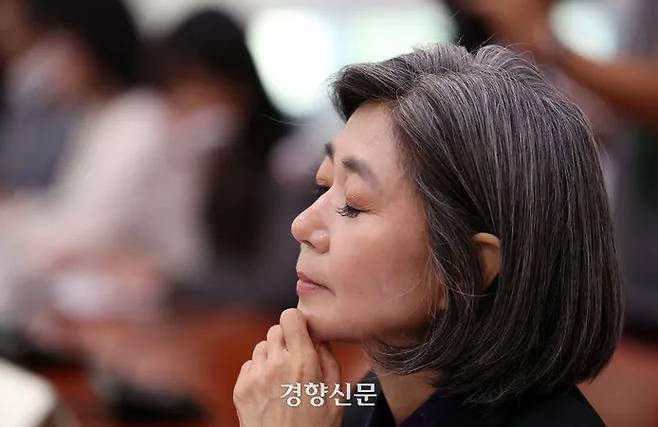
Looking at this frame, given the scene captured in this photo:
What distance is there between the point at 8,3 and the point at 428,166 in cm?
256

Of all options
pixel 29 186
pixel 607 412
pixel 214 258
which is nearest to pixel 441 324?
pixel 607 412

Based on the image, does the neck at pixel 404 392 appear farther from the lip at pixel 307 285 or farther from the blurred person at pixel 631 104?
the blurred person at pixel 631 104

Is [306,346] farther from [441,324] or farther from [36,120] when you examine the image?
[36,120]

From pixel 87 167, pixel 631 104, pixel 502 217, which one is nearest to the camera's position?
pixel 502 217

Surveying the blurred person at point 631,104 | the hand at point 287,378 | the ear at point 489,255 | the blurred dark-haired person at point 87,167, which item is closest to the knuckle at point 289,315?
the hand at point 287,378

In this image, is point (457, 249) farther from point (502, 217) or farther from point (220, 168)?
point (220, 168)

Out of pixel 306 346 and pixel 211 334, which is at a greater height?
pixel 306 346

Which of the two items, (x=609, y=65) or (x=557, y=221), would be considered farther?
(x=609, y=65)

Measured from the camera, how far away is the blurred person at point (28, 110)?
7.98ft

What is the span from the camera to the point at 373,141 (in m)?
0.64

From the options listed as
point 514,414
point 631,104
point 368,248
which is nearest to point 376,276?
point 368,248

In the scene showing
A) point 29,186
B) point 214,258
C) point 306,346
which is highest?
point 306,346

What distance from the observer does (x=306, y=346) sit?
653 millimetres

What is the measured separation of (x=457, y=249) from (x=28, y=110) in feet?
7.20
